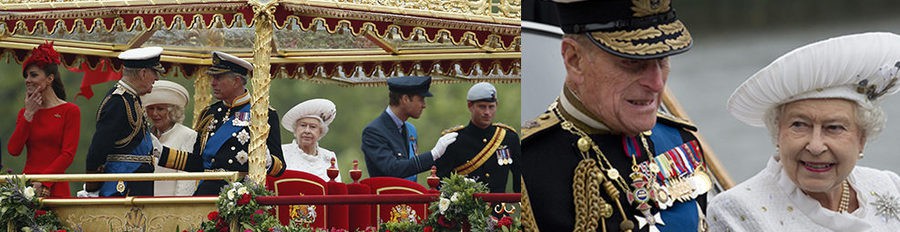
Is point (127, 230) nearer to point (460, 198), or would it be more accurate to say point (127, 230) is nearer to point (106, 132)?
point (106, 132)

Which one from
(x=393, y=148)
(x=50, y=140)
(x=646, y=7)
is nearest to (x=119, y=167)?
(x=50, y=140)

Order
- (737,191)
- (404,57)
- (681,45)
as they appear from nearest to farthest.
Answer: (681,45), (737,191), (404,57)

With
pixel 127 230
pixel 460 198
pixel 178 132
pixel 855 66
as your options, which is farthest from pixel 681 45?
pixel 178 132

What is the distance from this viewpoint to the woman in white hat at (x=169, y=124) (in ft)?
19.6

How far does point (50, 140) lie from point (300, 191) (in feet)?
4.02

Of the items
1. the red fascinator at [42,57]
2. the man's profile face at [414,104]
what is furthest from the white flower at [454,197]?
the red fascinator at [42,57]

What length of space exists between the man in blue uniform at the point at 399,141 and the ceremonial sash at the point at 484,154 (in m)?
0.17

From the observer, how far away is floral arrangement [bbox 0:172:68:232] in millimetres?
5508

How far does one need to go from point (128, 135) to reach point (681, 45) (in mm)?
3951

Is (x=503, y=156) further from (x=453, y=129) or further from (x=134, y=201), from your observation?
(x=134, y=201)

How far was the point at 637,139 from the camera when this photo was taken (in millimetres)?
2535

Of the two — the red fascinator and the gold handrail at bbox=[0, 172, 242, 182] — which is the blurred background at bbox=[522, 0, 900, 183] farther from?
the red fascinator

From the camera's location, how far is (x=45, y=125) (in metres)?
5.77

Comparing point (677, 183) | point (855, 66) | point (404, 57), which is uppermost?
point (404, 57)
